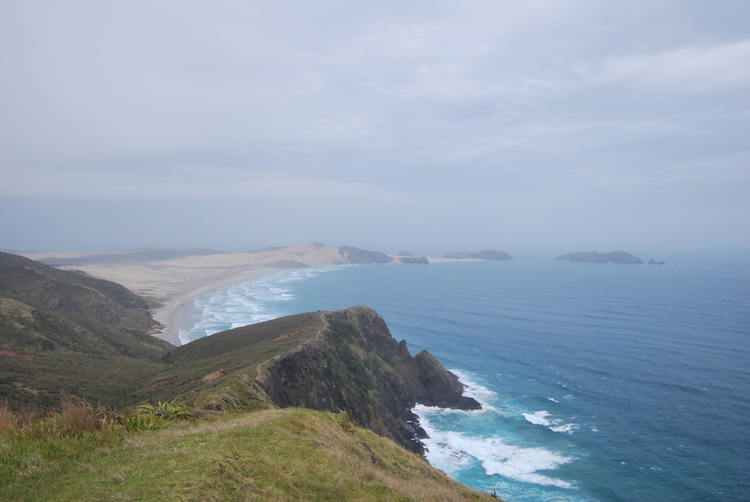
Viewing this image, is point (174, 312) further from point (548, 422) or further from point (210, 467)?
point (210, 467)

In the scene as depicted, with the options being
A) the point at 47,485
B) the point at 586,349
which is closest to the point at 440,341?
the point at 586,349

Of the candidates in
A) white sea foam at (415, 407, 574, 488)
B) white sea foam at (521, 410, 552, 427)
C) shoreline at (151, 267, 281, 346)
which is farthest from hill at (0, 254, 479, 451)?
shoreline at (151, 267, 281, 346)

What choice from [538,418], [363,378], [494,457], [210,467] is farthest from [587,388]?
[210,467]

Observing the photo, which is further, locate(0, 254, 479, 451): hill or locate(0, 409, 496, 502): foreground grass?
locate(0, 254, 479, 451): hill

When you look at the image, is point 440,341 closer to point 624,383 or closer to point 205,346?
point 624,383

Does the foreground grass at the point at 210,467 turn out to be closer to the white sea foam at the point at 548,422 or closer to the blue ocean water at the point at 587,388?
the blue ocean water at the point at 587,388

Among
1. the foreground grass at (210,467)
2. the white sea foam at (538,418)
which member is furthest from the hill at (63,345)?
the white sea foam at (538,418)

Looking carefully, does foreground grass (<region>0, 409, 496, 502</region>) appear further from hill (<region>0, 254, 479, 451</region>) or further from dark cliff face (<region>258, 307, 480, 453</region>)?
dark cliff face (<region>258, 307, 480, 453</region>)
